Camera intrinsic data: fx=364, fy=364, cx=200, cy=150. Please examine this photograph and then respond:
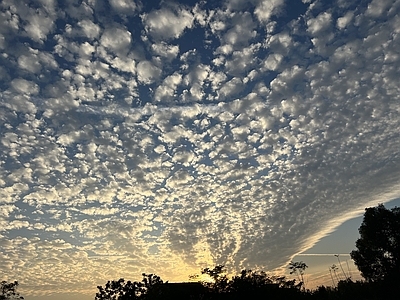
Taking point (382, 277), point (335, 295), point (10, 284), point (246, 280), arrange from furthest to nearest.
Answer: point (335, 295)
point (382, 277)
point (10, 284)
point (246, 280)

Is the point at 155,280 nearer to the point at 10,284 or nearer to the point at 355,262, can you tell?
the point at 10,284

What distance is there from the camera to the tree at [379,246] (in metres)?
61.8

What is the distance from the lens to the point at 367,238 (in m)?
64.0

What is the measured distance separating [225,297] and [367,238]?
36390mm

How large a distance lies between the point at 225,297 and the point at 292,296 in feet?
24.6

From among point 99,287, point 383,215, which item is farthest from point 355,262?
point 99,287

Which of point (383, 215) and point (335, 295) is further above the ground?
point (383, 215)

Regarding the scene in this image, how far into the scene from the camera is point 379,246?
206 ft

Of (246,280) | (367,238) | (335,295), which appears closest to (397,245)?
(367,238)

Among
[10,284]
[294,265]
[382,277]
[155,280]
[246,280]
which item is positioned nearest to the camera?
[246,280]

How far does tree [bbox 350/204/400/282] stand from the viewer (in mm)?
61794

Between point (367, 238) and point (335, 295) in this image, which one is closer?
point (367, 238)

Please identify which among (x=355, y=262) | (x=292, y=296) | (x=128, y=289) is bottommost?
(x=292, y=296)

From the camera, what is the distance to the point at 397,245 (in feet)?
204
